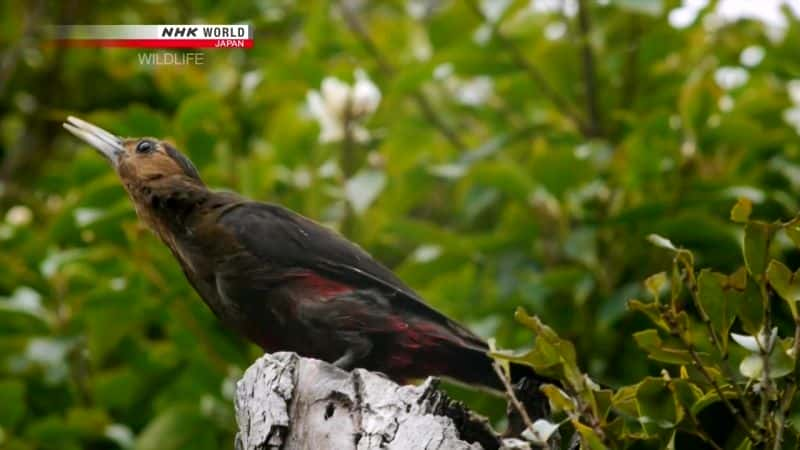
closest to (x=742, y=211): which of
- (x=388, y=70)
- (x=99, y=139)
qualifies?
(x=99, y=139)

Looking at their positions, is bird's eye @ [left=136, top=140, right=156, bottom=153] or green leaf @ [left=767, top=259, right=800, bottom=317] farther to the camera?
bird's eye @ [left=136, top=140, right=156, bottom=153]

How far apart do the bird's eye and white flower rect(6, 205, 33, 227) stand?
2.13m

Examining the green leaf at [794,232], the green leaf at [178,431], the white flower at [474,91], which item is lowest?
the green leaf at [178,431]

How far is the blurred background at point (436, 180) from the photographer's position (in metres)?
5.08

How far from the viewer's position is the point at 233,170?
5.59 m

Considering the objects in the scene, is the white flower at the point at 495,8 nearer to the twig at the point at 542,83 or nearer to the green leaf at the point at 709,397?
the twig at the point at 542,83

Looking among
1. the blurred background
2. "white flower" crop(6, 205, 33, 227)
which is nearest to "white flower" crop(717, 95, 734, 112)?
the blurred background

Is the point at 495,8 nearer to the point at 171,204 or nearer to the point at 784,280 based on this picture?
the point at 171,204

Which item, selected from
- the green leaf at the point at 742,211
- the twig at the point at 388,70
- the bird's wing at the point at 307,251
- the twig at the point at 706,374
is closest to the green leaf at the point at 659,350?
the twig at the point at 706,374

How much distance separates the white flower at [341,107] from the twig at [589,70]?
2.69ft

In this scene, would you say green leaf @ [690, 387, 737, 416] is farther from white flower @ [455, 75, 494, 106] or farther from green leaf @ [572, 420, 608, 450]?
white flower @ [455, 75, 494, 106]

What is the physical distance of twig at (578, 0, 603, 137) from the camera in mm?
5375

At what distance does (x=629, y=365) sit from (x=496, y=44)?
4.23 ft

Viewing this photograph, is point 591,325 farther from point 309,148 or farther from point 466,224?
point 309,148
